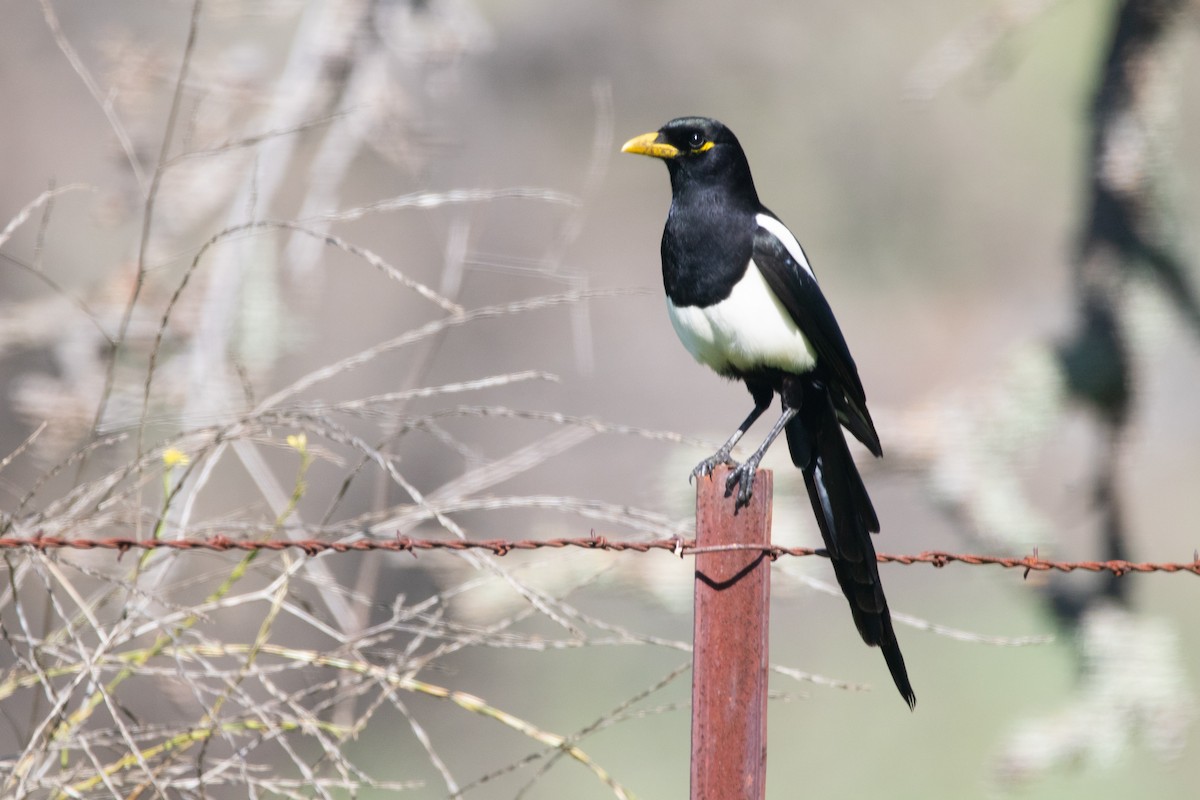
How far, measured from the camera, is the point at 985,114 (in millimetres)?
3279

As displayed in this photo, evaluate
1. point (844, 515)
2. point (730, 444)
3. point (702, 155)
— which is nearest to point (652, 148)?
point (702, 155)

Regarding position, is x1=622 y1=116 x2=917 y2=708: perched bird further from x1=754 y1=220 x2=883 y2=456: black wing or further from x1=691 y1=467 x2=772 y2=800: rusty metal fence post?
x1=691 y1=467 x2=772 y2=800: rusty metal fence post

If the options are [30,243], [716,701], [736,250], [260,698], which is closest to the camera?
[716,701]

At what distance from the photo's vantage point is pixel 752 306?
2.30m

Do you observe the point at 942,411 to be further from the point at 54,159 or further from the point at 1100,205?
the point at 54,159

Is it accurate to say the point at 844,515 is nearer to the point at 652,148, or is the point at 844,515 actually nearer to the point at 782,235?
the point at 782,235

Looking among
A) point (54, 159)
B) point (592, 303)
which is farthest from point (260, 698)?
point (54, 159)

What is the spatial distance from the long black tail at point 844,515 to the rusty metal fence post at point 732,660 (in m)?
0.37

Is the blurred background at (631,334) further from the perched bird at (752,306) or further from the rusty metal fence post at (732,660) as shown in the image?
the rusty metal fence post at (732,660)

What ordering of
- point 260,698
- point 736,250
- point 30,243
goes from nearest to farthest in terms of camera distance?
point 736,250, point 260,698, point 30,243

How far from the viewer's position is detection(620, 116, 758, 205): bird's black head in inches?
94.9

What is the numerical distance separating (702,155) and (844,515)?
767 millimetres

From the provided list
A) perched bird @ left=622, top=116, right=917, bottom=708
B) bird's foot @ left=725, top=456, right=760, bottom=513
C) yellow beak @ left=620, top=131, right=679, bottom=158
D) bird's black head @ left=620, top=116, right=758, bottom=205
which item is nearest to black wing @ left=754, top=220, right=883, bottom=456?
perched bird @ left=622, top=116, right=917, bottom=708

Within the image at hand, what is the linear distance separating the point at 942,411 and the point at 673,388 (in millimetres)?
710
